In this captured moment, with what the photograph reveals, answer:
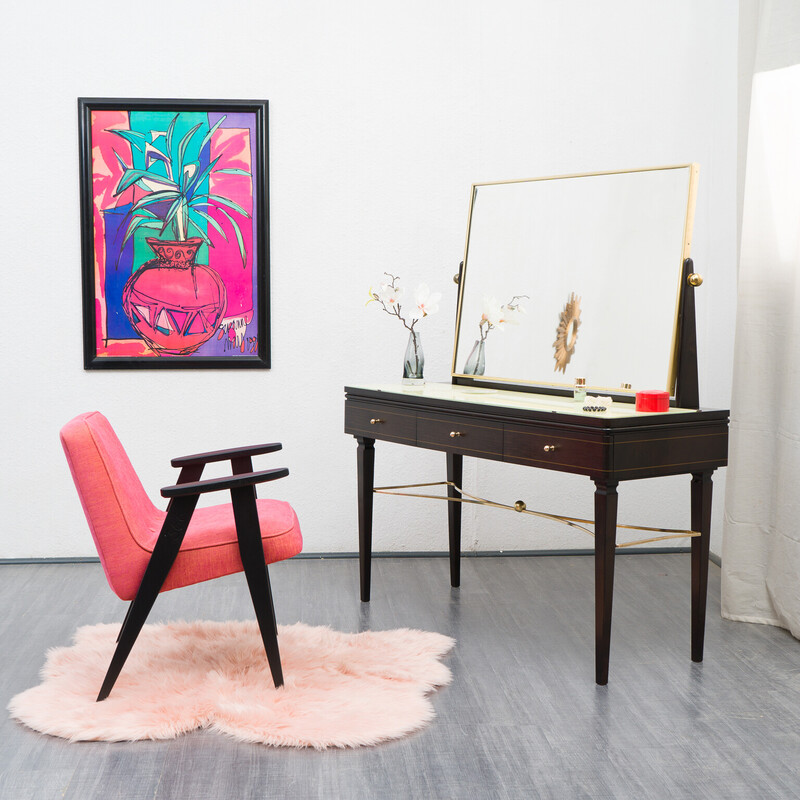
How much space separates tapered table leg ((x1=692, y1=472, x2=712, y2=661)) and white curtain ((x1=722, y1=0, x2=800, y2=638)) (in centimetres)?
45

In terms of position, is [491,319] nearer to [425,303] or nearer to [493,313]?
[493,313]

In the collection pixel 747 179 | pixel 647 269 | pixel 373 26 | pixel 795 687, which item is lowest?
pixel 795 687

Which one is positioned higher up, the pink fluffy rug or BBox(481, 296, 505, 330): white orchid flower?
BBox(481, 296, 505, 330): white orchid flower

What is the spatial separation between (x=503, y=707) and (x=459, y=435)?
889mm

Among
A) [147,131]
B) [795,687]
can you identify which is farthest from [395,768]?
[147,131]

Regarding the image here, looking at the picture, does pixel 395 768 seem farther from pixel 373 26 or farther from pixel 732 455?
pixel 373 26

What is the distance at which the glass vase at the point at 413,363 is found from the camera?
11.1 ft

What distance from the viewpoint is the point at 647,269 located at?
2.83 metres

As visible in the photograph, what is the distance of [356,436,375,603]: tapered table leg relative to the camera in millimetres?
3334

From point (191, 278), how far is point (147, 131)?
67cm

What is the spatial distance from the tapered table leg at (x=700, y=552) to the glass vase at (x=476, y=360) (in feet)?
3.02

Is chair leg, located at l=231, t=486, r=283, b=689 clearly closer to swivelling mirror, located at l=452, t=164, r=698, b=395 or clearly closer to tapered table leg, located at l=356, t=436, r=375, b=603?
tapered table leg, located at l=356, t=436, r=375, b=603

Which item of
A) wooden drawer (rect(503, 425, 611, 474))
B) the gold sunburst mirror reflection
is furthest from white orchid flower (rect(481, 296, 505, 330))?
wooden drawer (rect(503, 425, 611, 474))

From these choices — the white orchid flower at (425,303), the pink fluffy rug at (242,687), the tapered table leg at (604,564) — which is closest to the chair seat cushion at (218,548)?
the pink fluffy rug at (242,687)
